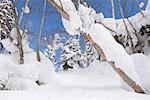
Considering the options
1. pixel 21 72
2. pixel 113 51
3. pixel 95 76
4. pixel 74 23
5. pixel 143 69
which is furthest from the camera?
pixel 95 76

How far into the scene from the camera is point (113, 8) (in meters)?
6.29

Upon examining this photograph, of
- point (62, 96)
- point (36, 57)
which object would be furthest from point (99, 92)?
point (36, 57)

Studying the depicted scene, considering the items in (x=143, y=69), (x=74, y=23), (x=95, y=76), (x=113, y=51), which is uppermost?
(x=74, y=23)

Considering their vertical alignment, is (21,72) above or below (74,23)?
below

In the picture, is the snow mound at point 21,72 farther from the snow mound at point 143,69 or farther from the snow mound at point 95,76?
the snow mound at point 143,69

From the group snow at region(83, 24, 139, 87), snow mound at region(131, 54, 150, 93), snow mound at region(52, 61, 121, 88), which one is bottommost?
snow mound at region(52, 61, 121, 88)

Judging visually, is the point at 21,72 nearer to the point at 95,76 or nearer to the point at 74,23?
the point at 95,76

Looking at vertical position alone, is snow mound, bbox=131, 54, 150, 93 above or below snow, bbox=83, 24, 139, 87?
below

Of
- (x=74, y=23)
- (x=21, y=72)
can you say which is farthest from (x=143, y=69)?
(x=21, y=72)

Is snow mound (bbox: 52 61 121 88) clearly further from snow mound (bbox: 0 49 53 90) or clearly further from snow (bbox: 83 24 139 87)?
snow (bbox: 83 24 139 87)

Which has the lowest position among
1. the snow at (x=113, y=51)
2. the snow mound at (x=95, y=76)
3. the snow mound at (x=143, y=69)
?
the snow mound at (x=95, y=76)

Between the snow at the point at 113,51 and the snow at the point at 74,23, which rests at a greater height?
the snow at the point at 74,23

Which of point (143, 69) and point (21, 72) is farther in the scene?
point (21, 72)

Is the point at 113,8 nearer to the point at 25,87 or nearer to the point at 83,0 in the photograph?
the point at 83,0
